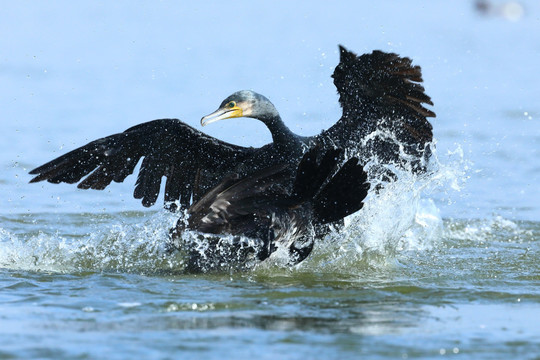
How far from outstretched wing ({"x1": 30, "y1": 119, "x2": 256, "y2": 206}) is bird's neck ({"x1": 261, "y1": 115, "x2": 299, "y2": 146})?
224 millimetres

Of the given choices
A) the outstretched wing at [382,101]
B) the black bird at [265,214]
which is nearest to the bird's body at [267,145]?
the outstretched wing at [382,101]

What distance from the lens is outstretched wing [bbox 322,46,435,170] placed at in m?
7.07

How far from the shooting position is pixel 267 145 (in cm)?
719

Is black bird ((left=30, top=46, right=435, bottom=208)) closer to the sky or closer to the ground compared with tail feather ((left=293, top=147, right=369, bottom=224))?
closer to the sky

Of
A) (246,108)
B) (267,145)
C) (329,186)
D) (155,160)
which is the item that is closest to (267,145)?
(267,145)

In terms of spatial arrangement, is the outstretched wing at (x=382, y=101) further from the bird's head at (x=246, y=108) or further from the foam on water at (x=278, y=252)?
the bird's head at (x=246, y=108)

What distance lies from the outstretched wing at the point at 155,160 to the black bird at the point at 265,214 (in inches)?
32.4

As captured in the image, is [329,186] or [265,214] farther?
[265,214]

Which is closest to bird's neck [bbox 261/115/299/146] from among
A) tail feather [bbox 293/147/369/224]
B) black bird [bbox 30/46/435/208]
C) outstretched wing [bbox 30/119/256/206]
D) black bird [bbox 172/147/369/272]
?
black bird [bbox 30/46/435/208]

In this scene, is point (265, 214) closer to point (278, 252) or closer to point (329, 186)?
point (278, 252)

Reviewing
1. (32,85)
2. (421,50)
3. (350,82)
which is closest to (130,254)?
(350,82)

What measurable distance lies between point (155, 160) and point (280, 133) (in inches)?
41.0

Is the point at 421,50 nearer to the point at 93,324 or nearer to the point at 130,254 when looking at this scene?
the point at 130,254

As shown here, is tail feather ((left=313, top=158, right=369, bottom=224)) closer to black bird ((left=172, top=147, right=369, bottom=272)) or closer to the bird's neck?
black bird ((left=172, top=147, right=369, bottom=272))
